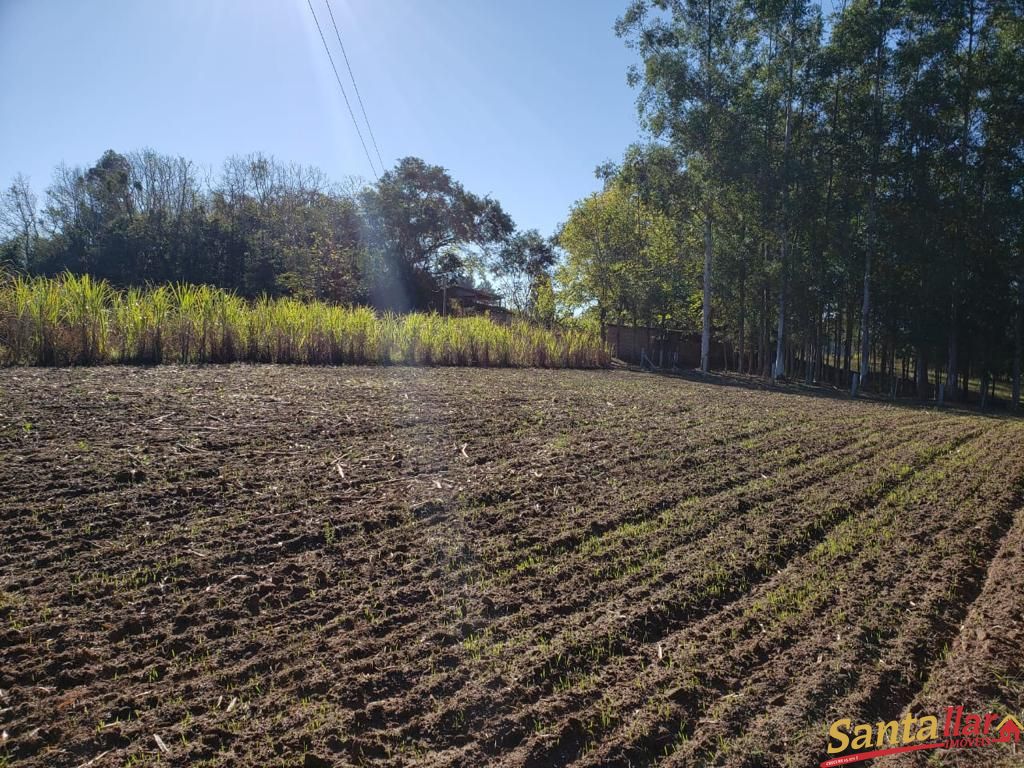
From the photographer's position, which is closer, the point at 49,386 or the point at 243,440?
the point at 243,440

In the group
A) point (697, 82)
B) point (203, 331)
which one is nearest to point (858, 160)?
point (697, 82)

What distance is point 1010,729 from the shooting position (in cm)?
162

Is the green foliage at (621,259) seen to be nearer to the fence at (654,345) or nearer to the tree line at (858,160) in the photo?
the fence at (654,345)

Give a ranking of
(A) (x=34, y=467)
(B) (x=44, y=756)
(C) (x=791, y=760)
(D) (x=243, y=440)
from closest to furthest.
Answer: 1. (B) (x=44, y=756)
2. (C) (x=791, y=760)
3. (A) (x=34, y=467)
4. (D) (x=243, y=440)

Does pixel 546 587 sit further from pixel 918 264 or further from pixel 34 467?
pixel 918 264

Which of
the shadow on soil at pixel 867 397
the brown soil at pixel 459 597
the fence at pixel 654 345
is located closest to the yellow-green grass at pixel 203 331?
the brown soil at pixel 459 597

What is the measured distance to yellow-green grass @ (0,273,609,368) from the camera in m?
6.39

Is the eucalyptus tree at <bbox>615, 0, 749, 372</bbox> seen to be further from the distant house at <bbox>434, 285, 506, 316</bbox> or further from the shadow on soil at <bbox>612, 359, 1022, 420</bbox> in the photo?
the distant house at <bbox>434, 285, 506, 316</bbox>

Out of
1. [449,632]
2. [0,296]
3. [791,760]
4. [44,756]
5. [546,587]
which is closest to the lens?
[44,756]

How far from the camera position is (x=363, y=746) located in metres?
1.49

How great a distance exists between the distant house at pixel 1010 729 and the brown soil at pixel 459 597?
0.06m

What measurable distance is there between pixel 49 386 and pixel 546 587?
5052 mm

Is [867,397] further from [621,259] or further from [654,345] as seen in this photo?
[621,259]

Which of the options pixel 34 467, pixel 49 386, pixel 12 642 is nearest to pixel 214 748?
pixel 12 642
